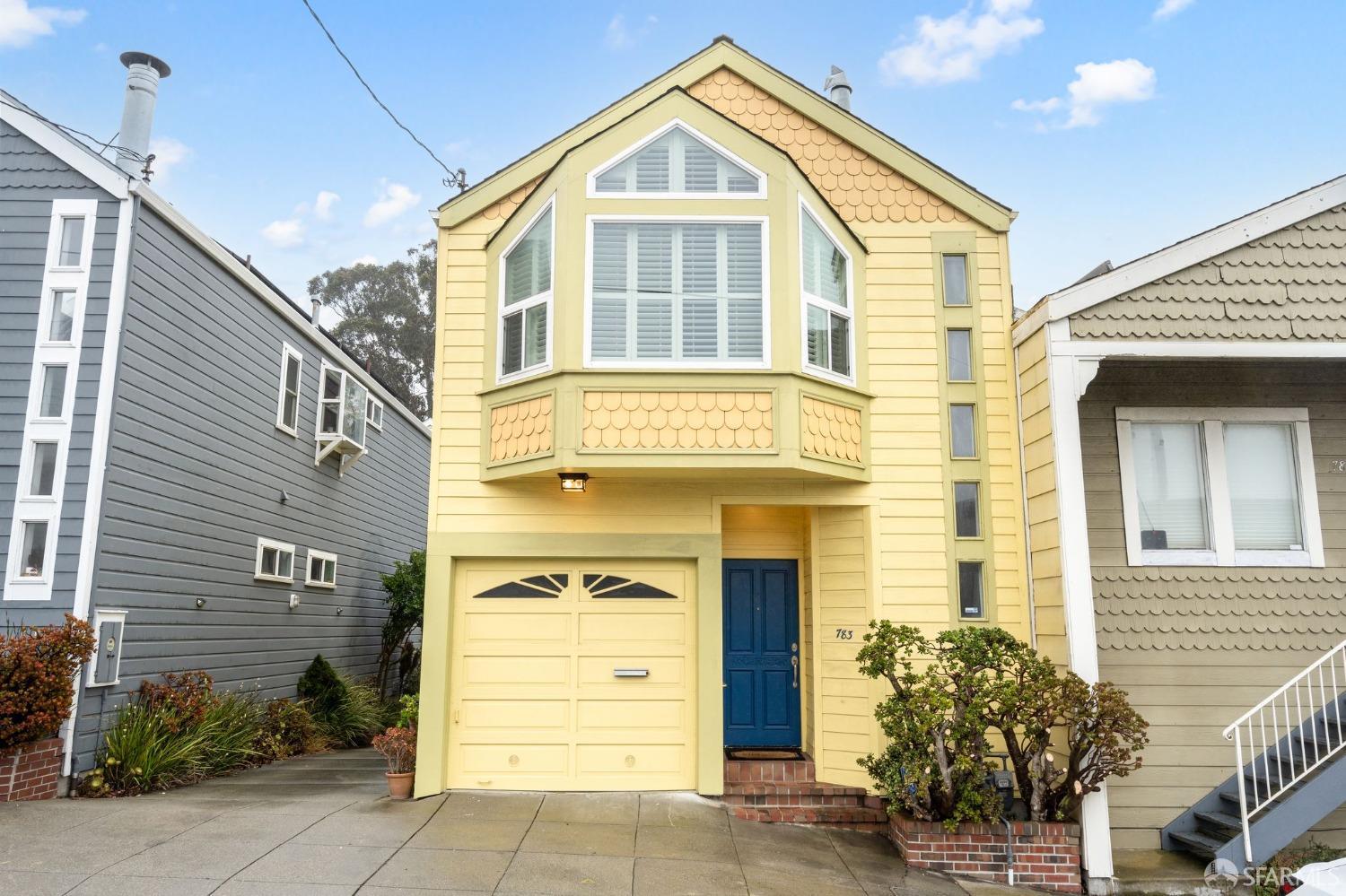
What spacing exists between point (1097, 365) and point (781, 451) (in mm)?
2681

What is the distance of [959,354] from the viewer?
8250 mm

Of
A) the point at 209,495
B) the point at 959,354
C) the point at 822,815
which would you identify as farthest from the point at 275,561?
the point at 959,354

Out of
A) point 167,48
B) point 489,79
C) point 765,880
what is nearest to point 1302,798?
point 765,880

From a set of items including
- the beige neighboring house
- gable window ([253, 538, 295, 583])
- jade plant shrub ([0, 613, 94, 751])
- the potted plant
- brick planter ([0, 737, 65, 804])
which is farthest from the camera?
gable window ([253, 538, 295, 583])

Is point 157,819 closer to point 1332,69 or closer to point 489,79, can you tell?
point 489,79

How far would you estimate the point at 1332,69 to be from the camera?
1155 cm

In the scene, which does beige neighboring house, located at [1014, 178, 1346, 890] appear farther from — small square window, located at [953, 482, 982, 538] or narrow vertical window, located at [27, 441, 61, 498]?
narrow vertical window, located at [27, 441, 61, 498]

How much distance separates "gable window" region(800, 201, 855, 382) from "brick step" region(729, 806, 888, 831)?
3802mm

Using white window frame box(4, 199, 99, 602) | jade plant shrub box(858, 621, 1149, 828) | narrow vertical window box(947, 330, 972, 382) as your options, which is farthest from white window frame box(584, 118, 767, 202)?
white window frame box(4, 199, 99, 602)

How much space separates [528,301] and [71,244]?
177 inches

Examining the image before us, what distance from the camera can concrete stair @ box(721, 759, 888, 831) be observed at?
24.1 feet

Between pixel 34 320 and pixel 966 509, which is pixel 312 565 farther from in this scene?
pixel 966 509

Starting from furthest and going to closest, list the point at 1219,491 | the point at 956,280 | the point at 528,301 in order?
1. the point at 956,280
2. the point at 528,301
3. the point at 1219,491

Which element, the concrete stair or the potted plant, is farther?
the potted plant
